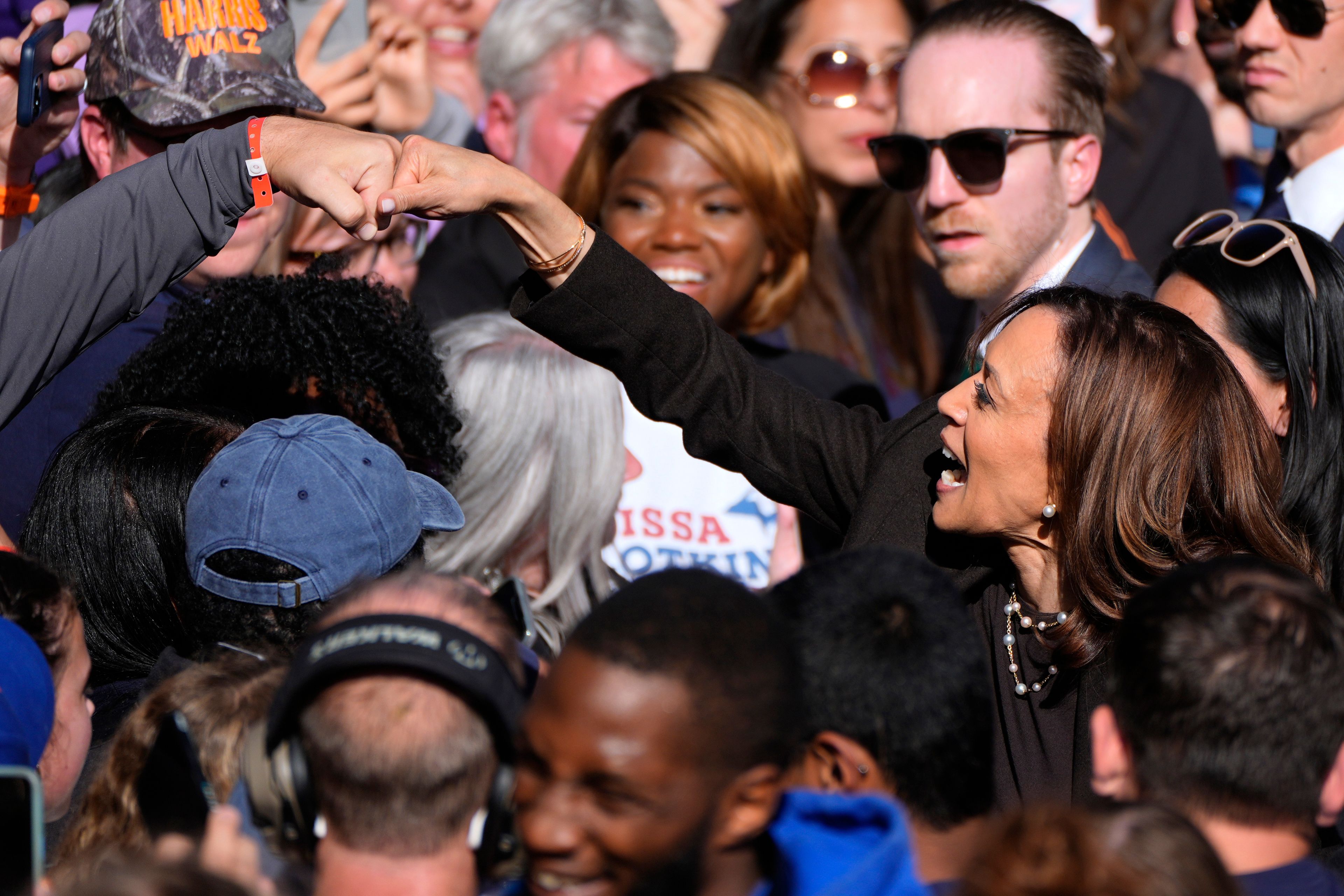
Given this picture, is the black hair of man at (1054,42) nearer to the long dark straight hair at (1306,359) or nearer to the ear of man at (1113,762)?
the long dark straight hair at (1306,359)

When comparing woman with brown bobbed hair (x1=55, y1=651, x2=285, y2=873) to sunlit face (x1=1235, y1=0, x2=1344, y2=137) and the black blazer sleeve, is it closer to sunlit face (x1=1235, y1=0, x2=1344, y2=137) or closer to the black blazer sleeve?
the black blazer sleeve

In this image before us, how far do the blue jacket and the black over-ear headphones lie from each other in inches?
13.5

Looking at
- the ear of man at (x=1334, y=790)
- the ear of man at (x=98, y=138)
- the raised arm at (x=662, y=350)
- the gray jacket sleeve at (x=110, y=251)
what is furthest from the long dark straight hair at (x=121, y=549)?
the ear of man at (x=1334, y=790)

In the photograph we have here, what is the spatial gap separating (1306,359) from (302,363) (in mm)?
2203

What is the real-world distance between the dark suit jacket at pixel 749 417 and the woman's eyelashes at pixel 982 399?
0.77 feet

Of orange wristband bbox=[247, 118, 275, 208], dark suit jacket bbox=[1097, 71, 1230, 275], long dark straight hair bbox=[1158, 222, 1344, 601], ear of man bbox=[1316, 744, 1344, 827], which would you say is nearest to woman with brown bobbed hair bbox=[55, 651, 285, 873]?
orange wristband bbox=[247, 118, 275, 208]

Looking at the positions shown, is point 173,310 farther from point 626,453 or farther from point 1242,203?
point 1242,203

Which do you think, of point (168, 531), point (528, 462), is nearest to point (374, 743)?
point (168, 531)

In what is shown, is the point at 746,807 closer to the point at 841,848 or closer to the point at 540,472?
the point at 841,848

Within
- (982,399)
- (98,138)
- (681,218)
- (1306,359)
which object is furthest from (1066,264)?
(98,138)

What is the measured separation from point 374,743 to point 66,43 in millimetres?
2008

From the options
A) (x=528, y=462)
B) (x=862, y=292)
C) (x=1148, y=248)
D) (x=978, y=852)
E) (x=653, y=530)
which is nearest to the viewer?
(x=978, y=852)

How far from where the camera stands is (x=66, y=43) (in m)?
2.82

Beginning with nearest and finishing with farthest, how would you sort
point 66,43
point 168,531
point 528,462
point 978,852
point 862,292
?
point 978,852 → point 168,531 → point 66,43 → point 528,462 → point 862,292
